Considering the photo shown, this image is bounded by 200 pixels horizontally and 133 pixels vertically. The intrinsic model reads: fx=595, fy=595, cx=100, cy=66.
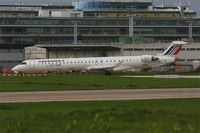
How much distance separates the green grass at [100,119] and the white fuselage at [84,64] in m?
69.8

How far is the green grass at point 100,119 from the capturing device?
2024 centimetres

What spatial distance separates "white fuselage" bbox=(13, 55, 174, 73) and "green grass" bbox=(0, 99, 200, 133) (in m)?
69.8

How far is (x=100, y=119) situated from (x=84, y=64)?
8557cm

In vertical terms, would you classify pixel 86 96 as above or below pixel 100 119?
below

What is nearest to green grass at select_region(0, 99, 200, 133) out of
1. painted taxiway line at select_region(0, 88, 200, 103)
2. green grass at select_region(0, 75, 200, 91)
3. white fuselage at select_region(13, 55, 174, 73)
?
painted taxiway line at select_region(0, 88, 200, 103)

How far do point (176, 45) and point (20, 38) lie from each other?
87.8 metres

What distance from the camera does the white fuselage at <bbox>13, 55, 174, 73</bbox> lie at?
338 feet

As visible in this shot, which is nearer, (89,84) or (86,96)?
(86,96)

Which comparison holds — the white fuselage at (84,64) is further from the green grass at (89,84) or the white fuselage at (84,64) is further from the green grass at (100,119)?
the green grass at (100,119)

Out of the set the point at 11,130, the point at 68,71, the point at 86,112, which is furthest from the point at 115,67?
the point at 11,130

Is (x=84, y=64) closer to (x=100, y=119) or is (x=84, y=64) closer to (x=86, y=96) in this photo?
(x=86, y=96)

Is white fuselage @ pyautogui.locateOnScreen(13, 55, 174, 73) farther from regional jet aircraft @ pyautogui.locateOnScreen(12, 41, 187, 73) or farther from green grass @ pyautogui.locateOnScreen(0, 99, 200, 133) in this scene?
green grass @ pyautogui.locateOnScreen(0, 99, 200, 133)

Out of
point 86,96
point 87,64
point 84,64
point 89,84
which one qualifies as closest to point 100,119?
point 86,96

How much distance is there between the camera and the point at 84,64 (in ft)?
347
